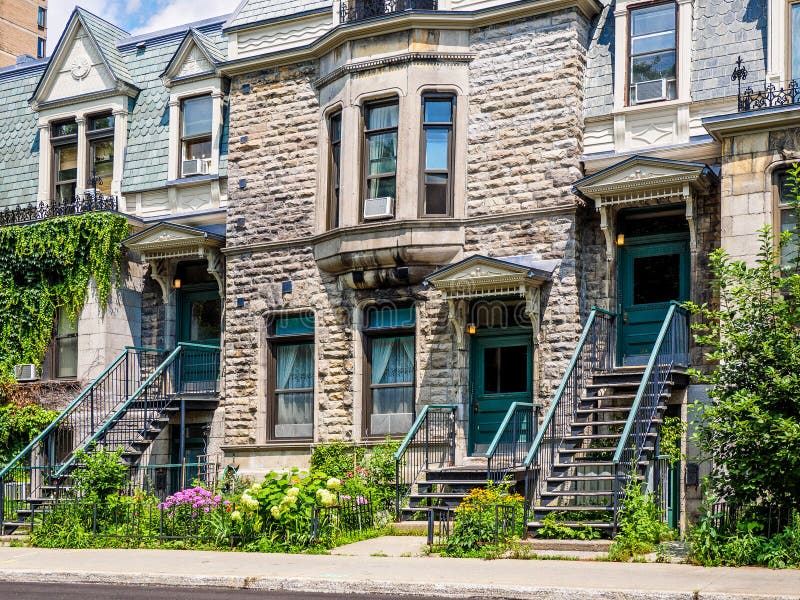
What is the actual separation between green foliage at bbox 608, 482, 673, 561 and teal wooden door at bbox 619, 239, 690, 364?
161 inches

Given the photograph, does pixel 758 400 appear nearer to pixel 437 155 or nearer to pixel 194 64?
pixel 437 155

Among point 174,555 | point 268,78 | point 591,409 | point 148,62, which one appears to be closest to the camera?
point 174,555

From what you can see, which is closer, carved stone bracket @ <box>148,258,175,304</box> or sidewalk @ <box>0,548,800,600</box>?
sidewalk @ <box>0,548,800,600</box>

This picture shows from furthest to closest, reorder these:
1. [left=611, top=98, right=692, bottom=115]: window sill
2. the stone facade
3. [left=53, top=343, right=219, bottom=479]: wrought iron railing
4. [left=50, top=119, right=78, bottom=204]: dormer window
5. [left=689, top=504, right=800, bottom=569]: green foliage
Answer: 1. [left=50, top=119, right=78, bottom=204]: dormer window
2. [left=53, top=343, right=219, bottom=479]: wrought iron railing
3. the stone facade
4. [left=611, top=98, right=692, bottom=115]: window sill
5. [left=689, top=504, right=800, bottom=569]: green foliage

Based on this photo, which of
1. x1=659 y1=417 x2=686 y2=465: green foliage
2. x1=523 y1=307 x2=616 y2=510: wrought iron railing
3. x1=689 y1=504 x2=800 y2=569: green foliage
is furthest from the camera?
x1=659 y1=417 x2=686 y2=465: green foliage

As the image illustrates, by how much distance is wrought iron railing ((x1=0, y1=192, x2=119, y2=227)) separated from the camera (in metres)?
23.8

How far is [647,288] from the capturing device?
18.9 meters

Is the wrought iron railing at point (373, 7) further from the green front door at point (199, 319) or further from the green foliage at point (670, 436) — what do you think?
the green foliage at point (670, 436)

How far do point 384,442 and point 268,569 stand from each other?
6666 mm

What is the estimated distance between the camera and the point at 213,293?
920 inches

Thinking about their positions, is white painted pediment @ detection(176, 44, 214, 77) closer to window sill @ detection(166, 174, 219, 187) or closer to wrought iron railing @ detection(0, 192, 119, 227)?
window sill @ detection(166, 174, 219, 187)

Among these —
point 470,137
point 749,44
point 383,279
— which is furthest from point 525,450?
point 749,44

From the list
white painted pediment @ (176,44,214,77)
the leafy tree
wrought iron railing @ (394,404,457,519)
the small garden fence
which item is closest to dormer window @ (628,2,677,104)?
the leafy tree

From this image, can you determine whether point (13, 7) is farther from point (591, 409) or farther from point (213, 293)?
point (591, 409)
